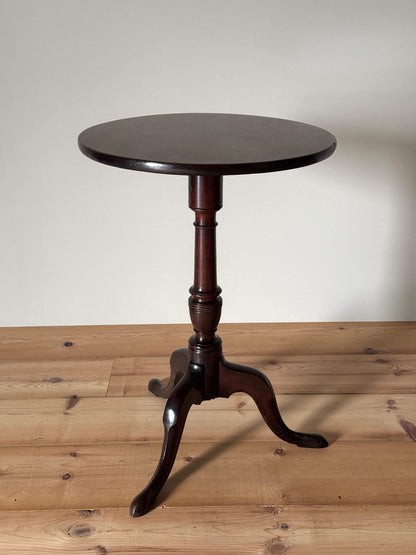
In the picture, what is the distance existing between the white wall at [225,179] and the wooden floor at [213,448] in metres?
0.14

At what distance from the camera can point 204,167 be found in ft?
4.90

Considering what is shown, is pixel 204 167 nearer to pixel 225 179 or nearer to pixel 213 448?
pixel 213 448

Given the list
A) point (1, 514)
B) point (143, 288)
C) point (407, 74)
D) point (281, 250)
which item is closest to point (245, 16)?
point (407, 74)

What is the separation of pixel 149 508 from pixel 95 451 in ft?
0.97

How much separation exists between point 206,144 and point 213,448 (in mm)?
875

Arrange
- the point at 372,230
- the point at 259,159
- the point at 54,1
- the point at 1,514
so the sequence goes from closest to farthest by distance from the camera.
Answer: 1. the point at 259,159
2. the point at 1,514
3. the point at 54,1
4. the point at 372,230

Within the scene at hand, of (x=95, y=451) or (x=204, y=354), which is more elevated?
(x=204, y=354)

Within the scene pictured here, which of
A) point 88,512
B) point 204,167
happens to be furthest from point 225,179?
point 88,512

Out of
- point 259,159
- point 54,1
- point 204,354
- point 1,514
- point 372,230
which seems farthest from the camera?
point 372,230

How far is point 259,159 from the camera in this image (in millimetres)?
1541

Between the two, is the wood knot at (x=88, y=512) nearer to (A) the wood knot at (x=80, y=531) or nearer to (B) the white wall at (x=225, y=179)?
(A) the wood knot at (x=80, y=531)

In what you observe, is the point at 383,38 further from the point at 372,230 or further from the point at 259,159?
the point at 259,159

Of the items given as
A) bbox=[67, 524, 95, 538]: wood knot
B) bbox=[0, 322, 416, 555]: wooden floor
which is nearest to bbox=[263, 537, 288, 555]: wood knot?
bbox=[0, 322, 416, 555]: wooden floor

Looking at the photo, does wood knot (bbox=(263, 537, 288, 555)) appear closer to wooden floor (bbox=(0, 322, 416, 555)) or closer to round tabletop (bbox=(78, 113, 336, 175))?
wooden floor (bbox=(0, 322, 416, 555))
